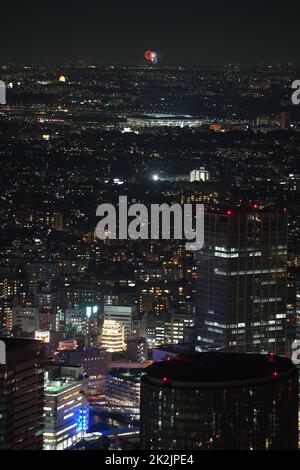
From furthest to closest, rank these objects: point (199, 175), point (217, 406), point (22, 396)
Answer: point (199, 175), point (22, 396), point (217, 406)

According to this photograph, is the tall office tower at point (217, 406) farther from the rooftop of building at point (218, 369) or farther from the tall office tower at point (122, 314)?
the tall office tower at point (122, 314)

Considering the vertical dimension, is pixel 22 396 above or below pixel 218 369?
below

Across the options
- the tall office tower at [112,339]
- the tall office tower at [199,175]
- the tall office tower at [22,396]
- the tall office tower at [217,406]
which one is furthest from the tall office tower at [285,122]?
the tall office tower at [217,406]

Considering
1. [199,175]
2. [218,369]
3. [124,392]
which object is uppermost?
[199,175]

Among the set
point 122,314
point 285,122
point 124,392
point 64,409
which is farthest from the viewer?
point 285,122

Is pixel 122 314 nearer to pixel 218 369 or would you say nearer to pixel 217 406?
pixel 218 369

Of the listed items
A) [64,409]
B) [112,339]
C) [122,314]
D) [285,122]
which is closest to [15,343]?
[64,409]

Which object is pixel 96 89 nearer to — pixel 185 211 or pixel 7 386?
pixel 185 211
